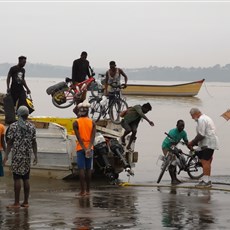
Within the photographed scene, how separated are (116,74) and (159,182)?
4364 millimetres

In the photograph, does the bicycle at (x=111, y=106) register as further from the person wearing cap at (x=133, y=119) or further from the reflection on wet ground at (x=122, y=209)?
the reflection on wet ground at (x=122, y=209)

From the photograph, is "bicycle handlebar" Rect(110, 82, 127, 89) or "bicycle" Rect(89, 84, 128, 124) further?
"bicycle" Rect(89, 84, 128, 124)

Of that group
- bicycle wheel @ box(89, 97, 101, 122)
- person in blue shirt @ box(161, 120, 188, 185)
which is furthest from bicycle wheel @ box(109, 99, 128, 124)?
person in blue shirt @ box(161, 120, 188, 185)

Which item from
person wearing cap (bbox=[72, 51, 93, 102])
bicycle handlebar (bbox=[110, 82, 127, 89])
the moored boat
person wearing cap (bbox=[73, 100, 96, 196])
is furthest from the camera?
the moored boat

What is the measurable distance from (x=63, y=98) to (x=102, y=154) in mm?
5349

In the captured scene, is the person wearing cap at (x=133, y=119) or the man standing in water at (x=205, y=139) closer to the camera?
the man standing in water at (x=205, y=139)

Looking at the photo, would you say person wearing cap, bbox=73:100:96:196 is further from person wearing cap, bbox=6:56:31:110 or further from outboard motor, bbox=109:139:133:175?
person wearing cap, bbox=6:56:31:110

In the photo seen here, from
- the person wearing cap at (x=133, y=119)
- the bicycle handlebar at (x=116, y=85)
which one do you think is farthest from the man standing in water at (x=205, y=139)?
the bicycle handlebar at (x=116, y=85)

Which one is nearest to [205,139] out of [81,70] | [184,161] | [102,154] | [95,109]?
[184,161]

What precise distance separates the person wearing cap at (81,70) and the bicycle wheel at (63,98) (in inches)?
19.7

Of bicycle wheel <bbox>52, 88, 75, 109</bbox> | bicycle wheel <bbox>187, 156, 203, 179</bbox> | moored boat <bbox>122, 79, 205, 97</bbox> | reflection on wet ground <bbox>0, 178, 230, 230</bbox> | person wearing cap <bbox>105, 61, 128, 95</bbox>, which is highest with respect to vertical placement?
moored boat <bbox>122, 79, 205, 97</bbox>

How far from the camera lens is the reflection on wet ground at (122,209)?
392 inches

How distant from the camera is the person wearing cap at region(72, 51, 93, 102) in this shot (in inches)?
773

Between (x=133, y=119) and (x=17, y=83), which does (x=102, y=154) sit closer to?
(x=133, y=119)
